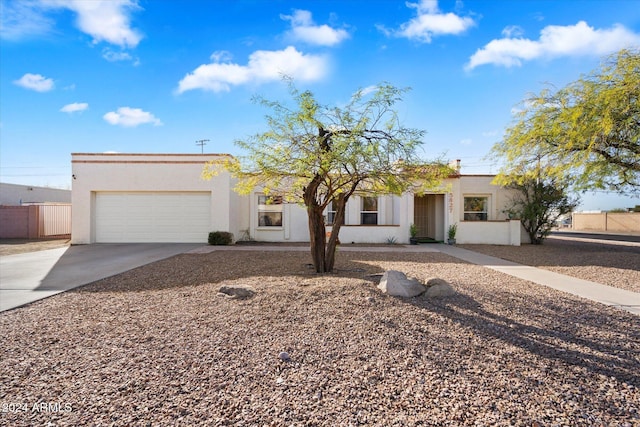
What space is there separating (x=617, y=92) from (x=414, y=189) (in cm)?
587

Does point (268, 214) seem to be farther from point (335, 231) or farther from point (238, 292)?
point (238, 292)

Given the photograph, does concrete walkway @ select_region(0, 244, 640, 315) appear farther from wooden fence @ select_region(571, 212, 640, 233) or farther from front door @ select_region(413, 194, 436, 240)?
wooden fence @ select_region(571, 212, 640, 233)

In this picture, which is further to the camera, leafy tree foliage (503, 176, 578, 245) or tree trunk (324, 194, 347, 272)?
leafy tree foliage (503, 176, 578, 245)

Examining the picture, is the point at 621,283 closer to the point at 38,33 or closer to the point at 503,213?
the point at 503,213

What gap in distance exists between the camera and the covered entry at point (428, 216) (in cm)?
1728

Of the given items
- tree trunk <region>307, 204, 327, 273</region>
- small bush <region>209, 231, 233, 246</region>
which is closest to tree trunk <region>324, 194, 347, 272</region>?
tree trunk <region>307, 204, 327, 273</region>

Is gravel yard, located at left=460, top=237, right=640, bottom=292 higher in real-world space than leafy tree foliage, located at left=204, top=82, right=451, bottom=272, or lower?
lower

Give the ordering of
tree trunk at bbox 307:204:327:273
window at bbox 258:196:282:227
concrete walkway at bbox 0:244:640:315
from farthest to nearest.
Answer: window at bbox 258:196:282:227 < tree trunk at bbox 307:204:327:273 < concrete walkway at bbox 0:244:640:315

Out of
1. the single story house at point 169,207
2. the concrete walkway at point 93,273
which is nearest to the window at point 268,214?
the single story house at point 169,207

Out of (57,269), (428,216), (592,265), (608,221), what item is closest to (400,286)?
(592,265)

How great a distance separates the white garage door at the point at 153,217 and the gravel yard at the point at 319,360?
9.52 metres

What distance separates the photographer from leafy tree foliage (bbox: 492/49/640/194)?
8302mm

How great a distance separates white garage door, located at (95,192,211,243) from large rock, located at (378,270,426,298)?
11.5m

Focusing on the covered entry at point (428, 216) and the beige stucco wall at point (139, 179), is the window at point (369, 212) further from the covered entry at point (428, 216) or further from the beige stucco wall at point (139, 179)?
the beige stucco wall at point (139, 179)
